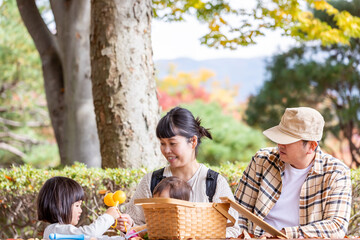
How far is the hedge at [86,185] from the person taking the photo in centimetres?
373

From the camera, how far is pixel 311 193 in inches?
95.3

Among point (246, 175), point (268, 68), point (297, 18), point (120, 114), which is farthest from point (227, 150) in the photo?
point (246, 175)

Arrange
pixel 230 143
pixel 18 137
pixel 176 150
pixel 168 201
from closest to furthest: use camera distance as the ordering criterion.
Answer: pixel 168 201 → pixel 176 150 → pixel 230 143 → pixel 18 137

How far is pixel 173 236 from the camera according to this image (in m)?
1.90

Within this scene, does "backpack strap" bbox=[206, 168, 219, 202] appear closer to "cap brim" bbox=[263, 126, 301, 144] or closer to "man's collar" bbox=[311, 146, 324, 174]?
"cap brim" bbox=[263, 126, 301, 144]

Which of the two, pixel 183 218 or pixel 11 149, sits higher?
pixel 183 218

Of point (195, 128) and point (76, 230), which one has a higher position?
point (195, 128)

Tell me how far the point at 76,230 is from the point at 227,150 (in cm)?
1128

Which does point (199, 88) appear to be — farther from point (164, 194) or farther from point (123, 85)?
point (164, 194)

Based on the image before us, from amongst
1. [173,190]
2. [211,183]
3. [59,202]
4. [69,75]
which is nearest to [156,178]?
[211,183]

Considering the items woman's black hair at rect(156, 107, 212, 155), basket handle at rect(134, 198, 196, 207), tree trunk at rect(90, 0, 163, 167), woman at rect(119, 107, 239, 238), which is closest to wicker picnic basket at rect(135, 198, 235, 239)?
basket handle at rect(134, 198, 196, 207)

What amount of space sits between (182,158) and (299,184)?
1.94 ft

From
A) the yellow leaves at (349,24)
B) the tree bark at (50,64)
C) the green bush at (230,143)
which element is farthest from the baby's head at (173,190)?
the green bush at (230,143)

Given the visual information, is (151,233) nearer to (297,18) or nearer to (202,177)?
(202,177)
